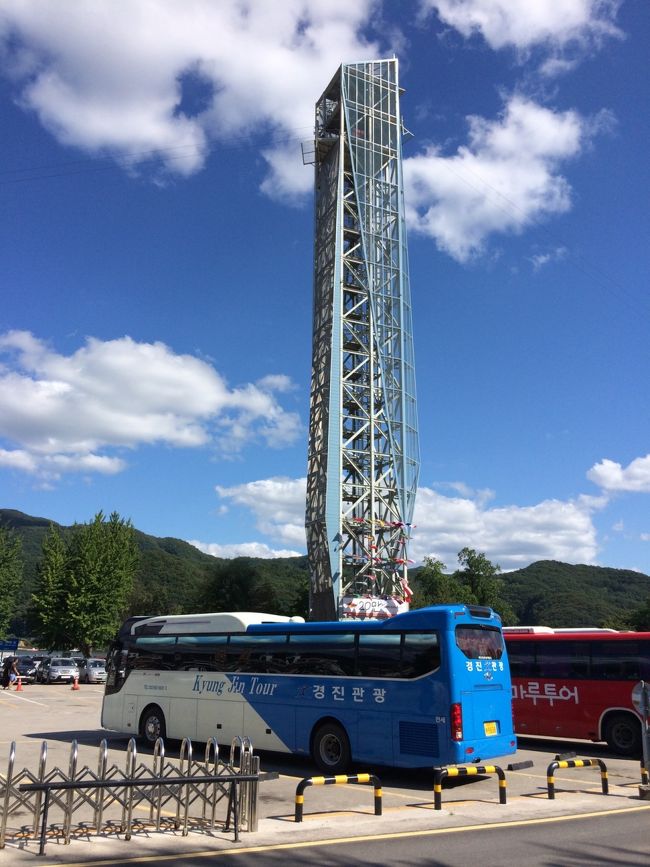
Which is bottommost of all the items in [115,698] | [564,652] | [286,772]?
[286,772]

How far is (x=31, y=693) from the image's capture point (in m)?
36.6

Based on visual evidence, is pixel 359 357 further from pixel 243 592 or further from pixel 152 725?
pixel 152 725

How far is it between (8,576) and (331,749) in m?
54.5

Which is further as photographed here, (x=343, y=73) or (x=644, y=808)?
(x=343, y=73)

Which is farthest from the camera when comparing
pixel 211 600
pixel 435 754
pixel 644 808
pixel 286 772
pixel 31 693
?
pixel 211 600

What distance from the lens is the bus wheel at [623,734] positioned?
55.4 feet

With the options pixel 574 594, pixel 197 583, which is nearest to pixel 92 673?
pixel 197 583

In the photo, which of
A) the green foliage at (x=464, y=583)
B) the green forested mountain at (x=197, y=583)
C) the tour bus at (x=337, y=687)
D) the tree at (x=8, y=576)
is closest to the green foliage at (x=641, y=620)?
the green foliage at (x=464, y=583)

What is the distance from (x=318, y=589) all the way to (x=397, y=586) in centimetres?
585

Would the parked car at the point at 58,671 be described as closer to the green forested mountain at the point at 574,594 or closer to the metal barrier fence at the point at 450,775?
the metal barrier fence at the point at 450,775

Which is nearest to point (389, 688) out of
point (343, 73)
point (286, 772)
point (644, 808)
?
point (286, 772)

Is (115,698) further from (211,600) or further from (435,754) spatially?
(211,600)

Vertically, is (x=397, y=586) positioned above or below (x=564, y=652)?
above

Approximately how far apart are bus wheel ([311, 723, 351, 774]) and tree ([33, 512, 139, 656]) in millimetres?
46619
